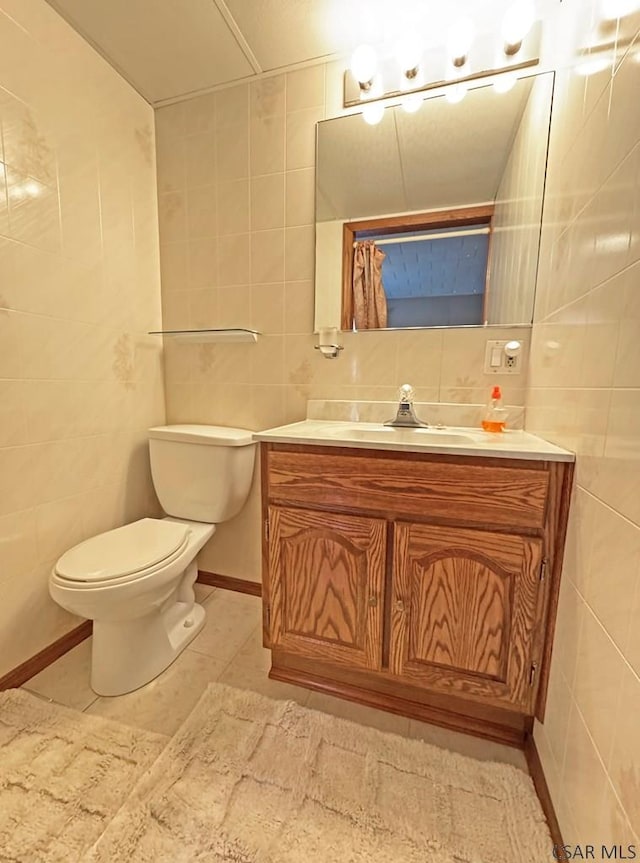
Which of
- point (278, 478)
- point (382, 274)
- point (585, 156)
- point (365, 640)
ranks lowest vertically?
point (365, 640)

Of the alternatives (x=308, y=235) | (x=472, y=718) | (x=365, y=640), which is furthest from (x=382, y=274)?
(x=472, y=718)

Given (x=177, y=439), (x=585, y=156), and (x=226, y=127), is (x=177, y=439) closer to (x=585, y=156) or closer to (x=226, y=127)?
(x=226, y=127)

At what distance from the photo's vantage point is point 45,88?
45.1 inches

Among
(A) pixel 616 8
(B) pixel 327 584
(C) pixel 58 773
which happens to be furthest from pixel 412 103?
(C) pixel 58 773

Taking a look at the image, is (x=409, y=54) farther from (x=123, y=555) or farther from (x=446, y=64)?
(x=123, y=555)

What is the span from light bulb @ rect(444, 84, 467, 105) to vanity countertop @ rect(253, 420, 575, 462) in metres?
1.10

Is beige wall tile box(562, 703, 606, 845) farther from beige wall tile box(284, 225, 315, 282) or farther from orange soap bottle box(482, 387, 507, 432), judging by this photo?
beige wall tile box(284, 225, 315, 282)

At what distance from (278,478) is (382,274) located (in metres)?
0.85

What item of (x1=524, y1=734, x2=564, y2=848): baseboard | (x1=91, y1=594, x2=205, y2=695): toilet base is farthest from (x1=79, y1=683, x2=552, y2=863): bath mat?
(x1=91, y1=594, x2=205, y2=695): toilet base

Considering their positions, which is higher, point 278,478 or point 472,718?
point 278,478

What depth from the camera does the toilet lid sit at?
1.03m

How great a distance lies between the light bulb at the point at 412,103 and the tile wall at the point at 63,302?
3.45 ft

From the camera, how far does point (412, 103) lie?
4.11ft

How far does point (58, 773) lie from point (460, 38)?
7.59 ft
